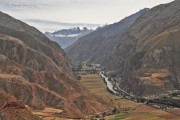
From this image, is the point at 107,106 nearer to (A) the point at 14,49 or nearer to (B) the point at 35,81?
(B) the point at 35,81

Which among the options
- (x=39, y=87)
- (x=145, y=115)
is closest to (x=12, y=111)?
(x=39, y=87)

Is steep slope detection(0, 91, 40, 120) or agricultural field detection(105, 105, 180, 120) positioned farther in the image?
agricultural field detection(105, 105, 180, 120)

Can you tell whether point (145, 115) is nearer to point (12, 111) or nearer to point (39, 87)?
point (39, 87)

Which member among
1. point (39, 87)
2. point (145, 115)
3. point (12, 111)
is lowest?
point (145, 115)

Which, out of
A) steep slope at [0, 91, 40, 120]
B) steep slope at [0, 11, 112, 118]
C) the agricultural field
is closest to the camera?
steep slope at [0, 91, 40, 120]

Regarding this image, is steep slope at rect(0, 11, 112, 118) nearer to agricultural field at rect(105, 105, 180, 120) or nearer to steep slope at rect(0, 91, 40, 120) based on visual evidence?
agricultural field at rect(105, 105, 180, 120)

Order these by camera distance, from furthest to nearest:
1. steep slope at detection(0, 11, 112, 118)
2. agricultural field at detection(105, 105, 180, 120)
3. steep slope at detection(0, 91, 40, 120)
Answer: steep slope at detection(0, 11, 112, 118) → agricultural field at detection(105, 105, 180, 120) → steep slope at detection(0, 91, 40, 120)

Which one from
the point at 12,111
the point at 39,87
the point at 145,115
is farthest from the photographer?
the point at 39,87

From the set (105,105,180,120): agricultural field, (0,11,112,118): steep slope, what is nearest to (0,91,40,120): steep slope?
(0,11,112,118): steep slope

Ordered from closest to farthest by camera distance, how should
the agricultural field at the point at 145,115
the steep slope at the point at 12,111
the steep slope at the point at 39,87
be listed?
1. the steep slope at the point at 12,111
2. the agricultural field at the point at 145,115
3. the steep slope at the point at 39,87

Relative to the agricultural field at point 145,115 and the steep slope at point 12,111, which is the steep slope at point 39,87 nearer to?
the agricultural field at point 145,115

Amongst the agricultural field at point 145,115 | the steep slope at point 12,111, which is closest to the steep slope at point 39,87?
the agricultural field at point 145,115

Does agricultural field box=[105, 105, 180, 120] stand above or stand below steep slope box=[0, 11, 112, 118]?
below
